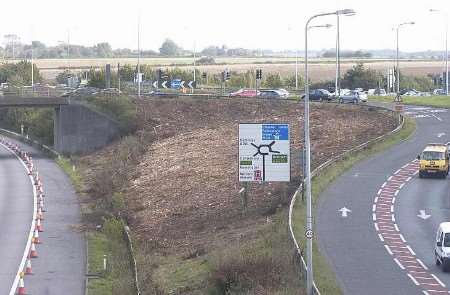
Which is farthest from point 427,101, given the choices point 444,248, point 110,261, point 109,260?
point 444,248

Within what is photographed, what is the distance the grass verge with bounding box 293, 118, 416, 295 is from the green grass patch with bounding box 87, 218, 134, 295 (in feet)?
22.7

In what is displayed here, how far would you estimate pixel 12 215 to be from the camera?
57.1 meters

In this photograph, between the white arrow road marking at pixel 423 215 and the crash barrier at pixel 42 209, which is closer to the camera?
the crash barrier at pixel 42 209

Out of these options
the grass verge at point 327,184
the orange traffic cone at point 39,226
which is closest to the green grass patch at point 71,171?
→ the orange traffic cone at point 39,226

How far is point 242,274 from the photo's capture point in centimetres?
3306

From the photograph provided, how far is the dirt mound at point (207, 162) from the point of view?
5159 cm

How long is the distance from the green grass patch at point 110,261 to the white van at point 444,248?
1100cm

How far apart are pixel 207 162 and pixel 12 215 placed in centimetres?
1856

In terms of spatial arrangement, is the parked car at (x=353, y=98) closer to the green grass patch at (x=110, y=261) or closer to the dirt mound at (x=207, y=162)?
the dirt mound at (x=207, y=162)

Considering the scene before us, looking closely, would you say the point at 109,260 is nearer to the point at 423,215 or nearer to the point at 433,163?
the point at 423,215

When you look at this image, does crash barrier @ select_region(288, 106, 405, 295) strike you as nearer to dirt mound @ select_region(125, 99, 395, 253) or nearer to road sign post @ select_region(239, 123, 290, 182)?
dirt mound @ select_region(125, 99, 395, 253)

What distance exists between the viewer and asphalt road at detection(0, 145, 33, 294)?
41.1m

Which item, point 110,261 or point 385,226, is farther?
point 385,226

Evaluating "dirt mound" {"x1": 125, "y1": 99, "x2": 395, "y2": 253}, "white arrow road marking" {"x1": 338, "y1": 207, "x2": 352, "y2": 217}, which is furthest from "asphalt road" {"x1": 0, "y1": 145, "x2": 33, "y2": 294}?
"white arrow road marking" {"x1": 338, "y1": 207, "x2": 352, "y2": 217}
